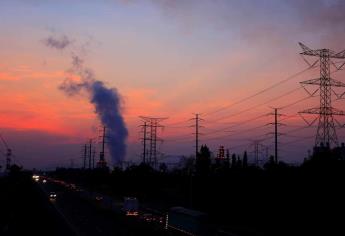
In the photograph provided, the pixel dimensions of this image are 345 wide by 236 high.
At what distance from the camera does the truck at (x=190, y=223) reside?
39844 mm

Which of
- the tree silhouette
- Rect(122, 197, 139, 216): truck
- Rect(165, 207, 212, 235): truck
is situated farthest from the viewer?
the tree silhouette

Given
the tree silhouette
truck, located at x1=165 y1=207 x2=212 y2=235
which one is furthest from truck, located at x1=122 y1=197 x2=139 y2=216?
the tree silhouette

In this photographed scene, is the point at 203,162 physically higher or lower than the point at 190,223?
higher

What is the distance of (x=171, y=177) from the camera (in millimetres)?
107875

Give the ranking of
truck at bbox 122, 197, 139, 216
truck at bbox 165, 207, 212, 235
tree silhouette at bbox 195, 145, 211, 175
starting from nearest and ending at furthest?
truck at bbox 165, 207, 212, 235 → truck at bbox 122, 197, 139, 216 → tree silhouette at bbox 195, 145, 211, 175

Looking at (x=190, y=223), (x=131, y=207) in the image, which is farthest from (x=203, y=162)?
(x=190, y=223)

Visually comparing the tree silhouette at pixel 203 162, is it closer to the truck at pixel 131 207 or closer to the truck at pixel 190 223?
the truck at pixel 131 207

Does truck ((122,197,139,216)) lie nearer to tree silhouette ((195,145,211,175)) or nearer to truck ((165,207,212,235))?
truck ((165,207,212,235))

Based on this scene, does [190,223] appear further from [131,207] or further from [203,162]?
[203,162]

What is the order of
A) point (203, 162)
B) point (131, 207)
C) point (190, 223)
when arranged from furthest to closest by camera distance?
point (203, 162)
point (131, 207)
point (190, 223)

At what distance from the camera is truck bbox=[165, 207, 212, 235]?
131ft

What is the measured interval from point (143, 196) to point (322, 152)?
54638 millimetres

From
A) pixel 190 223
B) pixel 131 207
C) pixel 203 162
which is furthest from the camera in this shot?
pixel 203 162

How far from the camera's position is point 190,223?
134 feet
